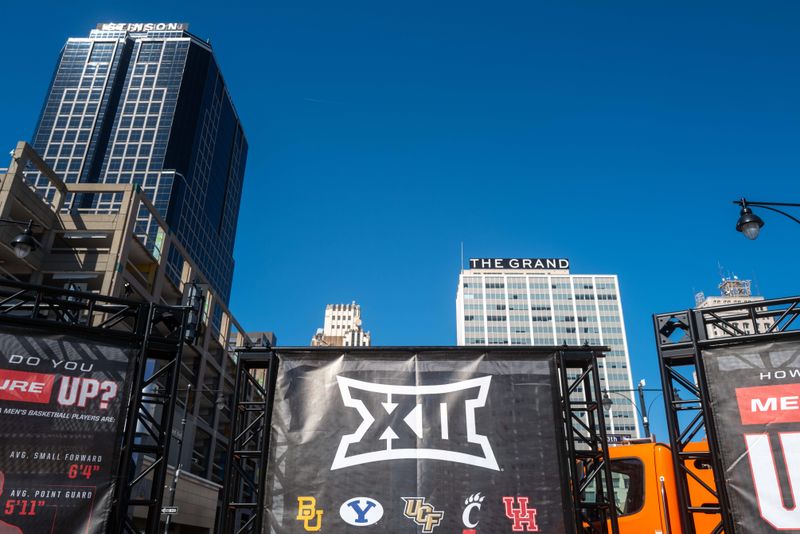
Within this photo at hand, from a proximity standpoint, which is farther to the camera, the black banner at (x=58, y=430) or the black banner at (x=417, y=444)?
the black banner at (x=417, y=444)

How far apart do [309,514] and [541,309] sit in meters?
140

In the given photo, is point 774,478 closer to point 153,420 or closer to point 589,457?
point 589,457

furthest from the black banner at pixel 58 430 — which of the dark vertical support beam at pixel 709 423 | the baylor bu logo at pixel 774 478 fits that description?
the baylor bu logo at pixel 774 478

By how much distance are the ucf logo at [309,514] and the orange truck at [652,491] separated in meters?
5.87

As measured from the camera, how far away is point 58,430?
1006 cm

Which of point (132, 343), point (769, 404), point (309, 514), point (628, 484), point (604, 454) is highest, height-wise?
point (132, 343)

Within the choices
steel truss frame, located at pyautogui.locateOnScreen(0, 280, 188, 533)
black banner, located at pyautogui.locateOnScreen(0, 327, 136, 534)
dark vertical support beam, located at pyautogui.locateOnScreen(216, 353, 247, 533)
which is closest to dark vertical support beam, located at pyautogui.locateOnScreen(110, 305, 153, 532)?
steel truss frame, located at pyautogui.locateOnScreen(0, 280, 188, 533)

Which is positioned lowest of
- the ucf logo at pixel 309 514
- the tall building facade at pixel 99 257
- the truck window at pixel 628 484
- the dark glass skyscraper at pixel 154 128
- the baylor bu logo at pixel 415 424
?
the ucf logo at pixel 309 514

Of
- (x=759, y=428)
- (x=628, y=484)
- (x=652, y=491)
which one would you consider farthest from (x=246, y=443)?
(x=759, y=428)

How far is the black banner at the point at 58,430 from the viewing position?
9562mm

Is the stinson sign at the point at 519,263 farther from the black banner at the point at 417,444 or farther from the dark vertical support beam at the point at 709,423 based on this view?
the black banner at the point at 417,444

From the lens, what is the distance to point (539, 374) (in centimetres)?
1160

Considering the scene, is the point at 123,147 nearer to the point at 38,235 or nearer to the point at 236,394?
the point at 38,235

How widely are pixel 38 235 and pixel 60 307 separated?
38.5 meters
